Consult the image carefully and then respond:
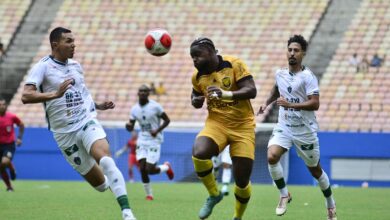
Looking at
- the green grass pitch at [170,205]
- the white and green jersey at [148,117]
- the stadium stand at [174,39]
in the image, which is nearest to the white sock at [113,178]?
the green grass pitch at [170,205]

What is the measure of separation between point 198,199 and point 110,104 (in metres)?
7.19

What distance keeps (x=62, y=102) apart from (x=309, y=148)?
4221mm

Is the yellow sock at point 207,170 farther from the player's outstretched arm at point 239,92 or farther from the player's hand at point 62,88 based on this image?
the player's hand at point 62,88

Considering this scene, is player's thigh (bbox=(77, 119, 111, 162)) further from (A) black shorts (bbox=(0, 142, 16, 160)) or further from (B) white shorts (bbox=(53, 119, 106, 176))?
(A) black shorts (bbox=(0, 142, 16, 160))

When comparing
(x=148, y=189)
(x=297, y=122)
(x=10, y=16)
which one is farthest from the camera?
(x=10, y=16)

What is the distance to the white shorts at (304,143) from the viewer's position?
45.4ft

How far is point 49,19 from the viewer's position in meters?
35.8

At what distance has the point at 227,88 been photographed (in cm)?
1130

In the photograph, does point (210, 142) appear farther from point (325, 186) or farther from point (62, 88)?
point (325, 186)

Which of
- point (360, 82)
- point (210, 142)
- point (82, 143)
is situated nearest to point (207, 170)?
Result: point (210, 142)

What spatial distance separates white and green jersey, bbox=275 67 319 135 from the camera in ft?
45.5

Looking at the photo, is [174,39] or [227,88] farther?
[174,39]

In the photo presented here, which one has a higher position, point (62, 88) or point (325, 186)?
point (62, 88)

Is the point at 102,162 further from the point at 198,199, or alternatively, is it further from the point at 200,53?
the point at 198,199
